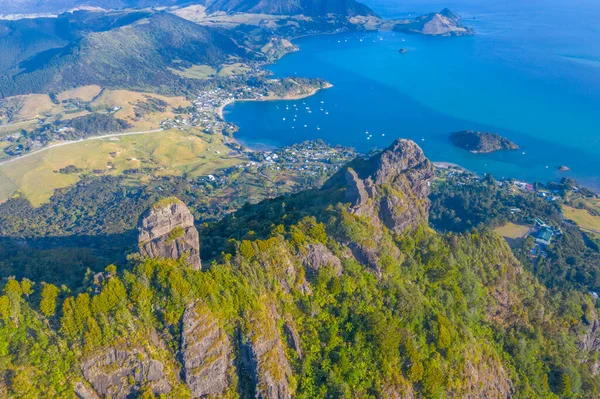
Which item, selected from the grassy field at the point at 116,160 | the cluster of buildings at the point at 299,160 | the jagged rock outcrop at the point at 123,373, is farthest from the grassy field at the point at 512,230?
the jagged rock outcrop at the point at 123,373

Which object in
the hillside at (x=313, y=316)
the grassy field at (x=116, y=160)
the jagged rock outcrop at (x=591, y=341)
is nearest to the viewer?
the hillside at (x=313, y=316)

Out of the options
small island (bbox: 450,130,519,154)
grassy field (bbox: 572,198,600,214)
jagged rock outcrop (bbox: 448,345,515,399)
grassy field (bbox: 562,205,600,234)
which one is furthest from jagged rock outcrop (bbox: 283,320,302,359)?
small island (bbox: 450,130,519,154)

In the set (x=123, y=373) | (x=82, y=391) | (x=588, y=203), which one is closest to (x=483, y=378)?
(x=123, y=373)

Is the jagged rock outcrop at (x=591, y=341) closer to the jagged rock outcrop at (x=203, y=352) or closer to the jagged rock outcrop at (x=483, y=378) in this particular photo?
the jagged rock outcrop at (x=483, y=378)

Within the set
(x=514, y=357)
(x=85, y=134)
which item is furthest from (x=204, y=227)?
(x=85, y=134)

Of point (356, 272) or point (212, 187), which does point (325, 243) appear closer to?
point (356, 272)
